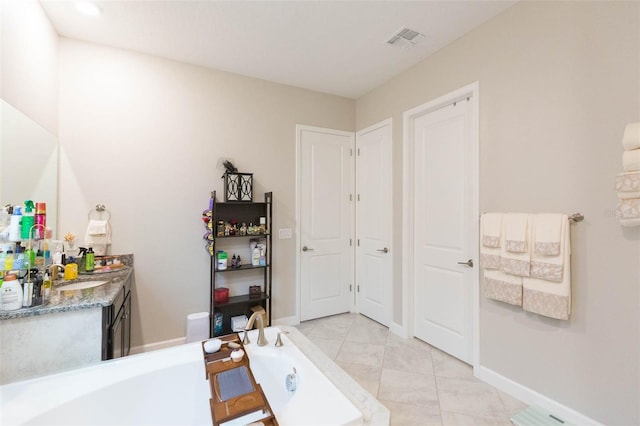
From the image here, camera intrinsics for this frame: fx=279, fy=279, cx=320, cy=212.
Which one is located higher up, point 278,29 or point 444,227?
point 278,29

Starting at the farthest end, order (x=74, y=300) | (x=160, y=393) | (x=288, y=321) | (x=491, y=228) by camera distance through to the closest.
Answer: (x=288, y=321)
(x=491, y=228)
(x=74, y=300)
(x=160, y=393)

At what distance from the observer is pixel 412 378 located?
223 centimetres

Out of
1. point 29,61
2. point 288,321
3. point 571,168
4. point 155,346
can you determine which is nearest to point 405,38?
point 571,168

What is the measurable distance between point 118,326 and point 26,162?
4.46 feet

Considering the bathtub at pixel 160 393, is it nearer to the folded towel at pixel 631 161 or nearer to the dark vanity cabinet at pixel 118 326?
the dark vanity cabinet at pixel 118 326

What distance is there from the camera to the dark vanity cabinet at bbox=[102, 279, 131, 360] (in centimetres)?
164

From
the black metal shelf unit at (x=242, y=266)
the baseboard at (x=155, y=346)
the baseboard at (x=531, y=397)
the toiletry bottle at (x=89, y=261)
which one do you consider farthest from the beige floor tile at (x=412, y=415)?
the toiletry bottle at (x=89, y=261)

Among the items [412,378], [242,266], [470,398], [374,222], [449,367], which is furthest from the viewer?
[374,222]

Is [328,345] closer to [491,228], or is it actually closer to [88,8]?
[491,228]

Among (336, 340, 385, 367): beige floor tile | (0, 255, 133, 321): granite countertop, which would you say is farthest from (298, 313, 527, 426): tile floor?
Answer: (0, 255, 133, 321): granite countertop

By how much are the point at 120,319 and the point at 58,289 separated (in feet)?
1.57

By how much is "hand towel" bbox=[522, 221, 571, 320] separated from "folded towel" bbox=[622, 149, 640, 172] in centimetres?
42

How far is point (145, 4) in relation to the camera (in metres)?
2.03

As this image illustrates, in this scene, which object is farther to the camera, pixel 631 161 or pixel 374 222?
pixel 374 222
